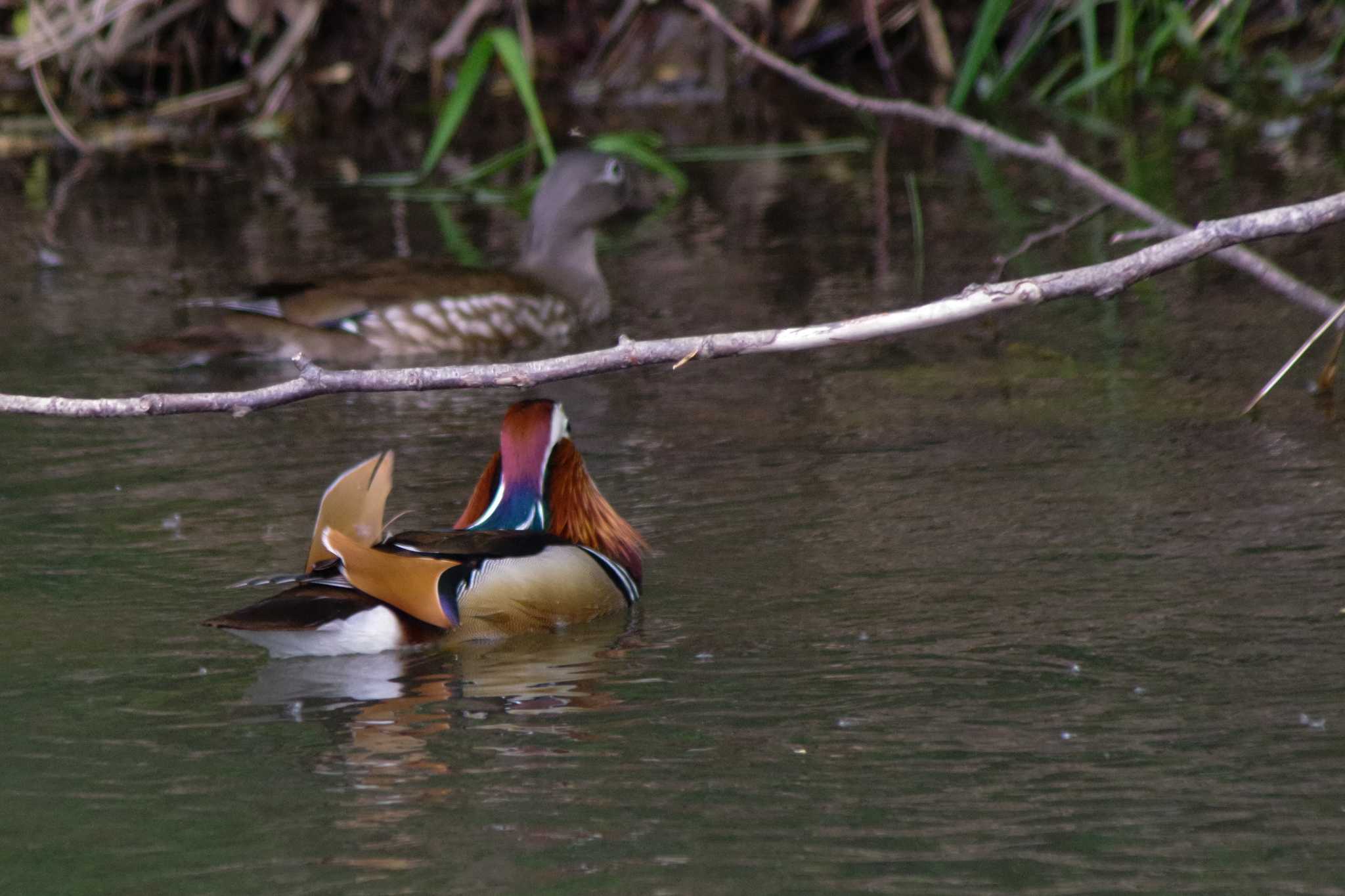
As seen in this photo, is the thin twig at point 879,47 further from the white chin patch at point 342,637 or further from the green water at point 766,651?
the white chin patch at point 342,637

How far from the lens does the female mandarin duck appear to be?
12.7 feet

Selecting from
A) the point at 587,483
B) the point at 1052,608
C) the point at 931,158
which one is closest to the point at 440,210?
the point at 931,158

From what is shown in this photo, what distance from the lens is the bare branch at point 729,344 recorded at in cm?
318

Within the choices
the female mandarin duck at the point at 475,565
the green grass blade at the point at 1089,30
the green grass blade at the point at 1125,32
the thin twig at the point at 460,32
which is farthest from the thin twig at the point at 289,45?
the female mandarin duck at the point at 475,565

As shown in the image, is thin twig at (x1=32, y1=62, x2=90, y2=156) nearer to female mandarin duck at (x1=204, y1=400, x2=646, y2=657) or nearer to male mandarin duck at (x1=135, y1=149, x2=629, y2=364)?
male mandarin duck at (x1=135, y1=149, x2=629, y2=364)

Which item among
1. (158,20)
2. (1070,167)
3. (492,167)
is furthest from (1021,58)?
(158,20)

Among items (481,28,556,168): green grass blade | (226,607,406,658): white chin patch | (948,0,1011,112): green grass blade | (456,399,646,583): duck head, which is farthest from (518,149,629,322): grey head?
(226,607,406,658): white chin patch

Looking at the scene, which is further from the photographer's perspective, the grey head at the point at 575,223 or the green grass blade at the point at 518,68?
the green grass blade at the point at 518,68

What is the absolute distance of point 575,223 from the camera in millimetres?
7574

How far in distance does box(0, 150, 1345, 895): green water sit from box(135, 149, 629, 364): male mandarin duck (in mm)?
177

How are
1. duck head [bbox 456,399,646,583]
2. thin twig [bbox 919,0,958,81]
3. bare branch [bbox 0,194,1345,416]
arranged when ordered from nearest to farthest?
bare branch [bbox 0,194,1345,416]
duck head [bbox 456,399,646,583]
thin twig [bbox 919,0,958,81]

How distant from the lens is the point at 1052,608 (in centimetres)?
396

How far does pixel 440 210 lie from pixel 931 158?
Result: 2626 millimetres

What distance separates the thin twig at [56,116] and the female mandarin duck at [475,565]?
661 centimetres
